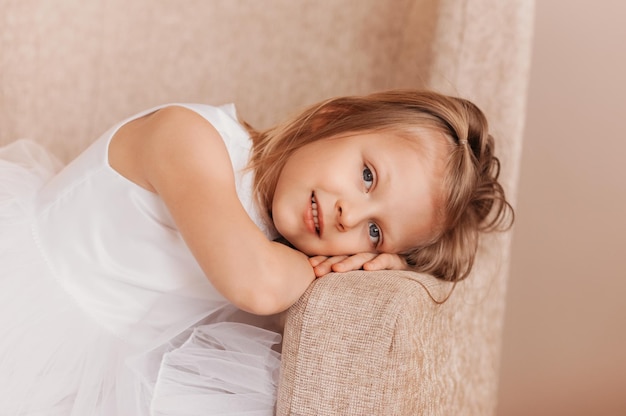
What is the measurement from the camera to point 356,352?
85 centimetres

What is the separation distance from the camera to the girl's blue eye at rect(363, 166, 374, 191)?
109 cm

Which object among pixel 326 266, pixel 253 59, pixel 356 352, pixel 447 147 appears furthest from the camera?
pixel 253 59

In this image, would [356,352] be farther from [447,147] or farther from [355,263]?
[447,147]

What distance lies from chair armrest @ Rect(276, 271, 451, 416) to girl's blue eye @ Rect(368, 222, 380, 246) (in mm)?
204

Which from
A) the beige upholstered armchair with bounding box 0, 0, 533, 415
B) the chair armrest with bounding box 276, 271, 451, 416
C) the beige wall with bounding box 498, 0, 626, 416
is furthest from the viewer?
the beige wall with bounding box 498, 0, 626, 416

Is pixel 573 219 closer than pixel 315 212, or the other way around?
pixel 315 212

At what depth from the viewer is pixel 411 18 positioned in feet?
5.34

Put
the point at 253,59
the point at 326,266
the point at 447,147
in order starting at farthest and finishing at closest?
1. the point at 253,59
2. the point at 447,147
3. the point at 326,266

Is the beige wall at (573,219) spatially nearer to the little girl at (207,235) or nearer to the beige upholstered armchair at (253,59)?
the beige upholstered armchair at (253,59)

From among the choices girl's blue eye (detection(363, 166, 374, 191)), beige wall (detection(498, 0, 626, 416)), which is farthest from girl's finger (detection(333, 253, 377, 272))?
beige wall (detection(498, 0, 626, 416))

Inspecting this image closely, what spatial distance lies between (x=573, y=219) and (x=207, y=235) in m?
1.08

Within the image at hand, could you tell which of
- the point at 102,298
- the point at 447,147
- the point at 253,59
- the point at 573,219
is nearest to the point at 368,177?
the point at 447,147

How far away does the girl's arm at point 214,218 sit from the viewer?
0.91 m

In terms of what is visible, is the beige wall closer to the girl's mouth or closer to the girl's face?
the girl's face
